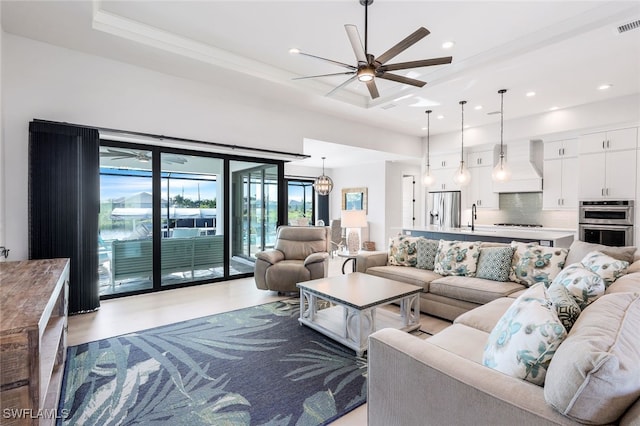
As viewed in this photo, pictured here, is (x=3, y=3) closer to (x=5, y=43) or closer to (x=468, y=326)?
(x=5, y=43)

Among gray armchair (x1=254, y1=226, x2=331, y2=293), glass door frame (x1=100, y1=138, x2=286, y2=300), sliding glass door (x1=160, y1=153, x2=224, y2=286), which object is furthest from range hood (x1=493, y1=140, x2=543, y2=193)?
sliding glass door (x1=160, y1=153, x2=224, y2=286)

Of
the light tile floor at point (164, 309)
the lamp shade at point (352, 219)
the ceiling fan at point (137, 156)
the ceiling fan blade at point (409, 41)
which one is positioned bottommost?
the light tile floor at point (164, 309)

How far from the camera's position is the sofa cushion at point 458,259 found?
11.6 feet

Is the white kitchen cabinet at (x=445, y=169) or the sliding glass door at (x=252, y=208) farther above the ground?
the white kitchen cabinet at (x=445, y=169)

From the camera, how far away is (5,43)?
3152 millimetres

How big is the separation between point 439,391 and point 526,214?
669 centimetres

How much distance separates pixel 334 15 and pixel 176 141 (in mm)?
2658

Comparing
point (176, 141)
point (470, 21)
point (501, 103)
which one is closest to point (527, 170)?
point (501, 103)

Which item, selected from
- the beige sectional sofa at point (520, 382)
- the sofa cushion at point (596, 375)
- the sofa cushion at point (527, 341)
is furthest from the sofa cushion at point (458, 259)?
the sofa cushion at point (596, 375)

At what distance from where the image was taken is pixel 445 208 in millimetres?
7285

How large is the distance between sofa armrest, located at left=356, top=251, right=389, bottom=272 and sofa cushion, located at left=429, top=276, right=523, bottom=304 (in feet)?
2.91

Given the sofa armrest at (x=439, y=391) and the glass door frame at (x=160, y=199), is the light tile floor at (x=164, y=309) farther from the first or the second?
the sofa armrest at (x=439, y=391)

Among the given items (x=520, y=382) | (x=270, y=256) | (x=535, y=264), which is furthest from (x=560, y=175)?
(x=520, y=382)

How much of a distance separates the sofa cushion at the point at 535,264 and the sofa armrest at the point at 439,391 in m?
2.36
